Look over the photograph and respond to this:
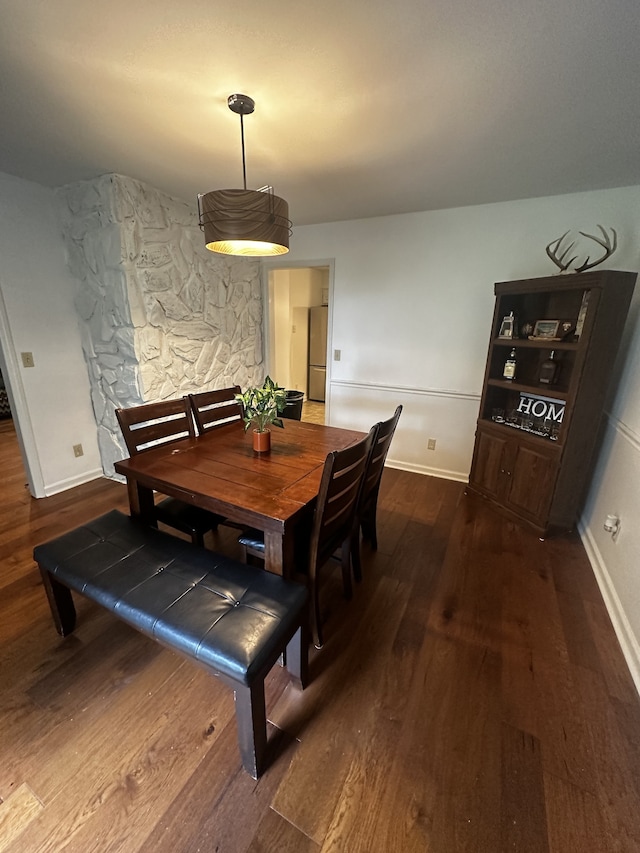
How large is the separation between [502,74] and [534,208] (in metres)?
1.53

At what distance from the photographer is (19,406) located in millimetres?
2559

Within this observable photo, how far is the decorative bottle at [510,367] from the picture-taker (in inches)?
102

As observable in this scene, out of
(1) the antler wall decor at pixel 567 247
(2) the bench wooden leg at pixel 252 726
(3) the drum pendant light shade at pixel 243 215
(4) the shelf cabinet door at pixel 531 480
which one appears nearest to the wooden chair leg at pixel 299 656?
(2) the bench wooden leg at pixel 252 726

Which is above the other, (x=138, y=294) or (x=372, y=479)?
(x=138, y=294)

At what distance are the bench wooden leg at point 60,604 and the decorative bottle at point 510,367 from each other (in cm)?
300

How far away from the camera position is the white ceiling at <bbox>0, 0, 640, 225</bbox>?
3.65 ft

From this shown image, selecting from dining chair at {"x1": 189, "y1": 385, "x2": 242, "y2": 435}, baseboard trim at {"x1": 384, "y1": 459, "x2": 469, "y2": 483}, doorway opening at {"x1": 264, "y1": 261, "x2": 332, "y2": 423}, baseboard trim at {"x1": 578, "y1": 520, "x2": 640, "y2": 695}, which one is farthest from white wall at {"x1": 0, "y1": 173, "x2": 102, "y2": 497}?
baseboard trim at {"x1": 578, "y1": 520, "x2": 640, "y2": 695}

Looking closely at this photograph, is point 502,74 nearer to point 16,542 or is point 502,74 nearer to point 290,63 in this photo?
point 290,63

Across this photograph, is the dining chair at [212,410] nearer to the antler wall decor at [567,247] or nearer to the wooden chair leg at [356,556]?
the wooden chair leg at [356,556]

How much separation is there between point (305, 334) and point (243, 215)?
15.4 ft

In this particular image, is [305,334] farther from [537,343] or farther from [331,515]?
[331,515]

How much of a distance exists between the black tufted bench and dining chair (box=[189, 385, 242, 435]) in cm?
77

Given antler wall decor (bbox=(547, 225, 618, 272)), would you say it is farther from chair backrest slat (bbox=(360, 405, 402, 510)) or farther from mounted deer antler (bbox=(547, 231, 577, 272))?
chair backrest slat (bbox=(360, 405, 402, 510))

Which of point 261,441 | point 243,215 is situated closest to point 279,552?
point 261,441
